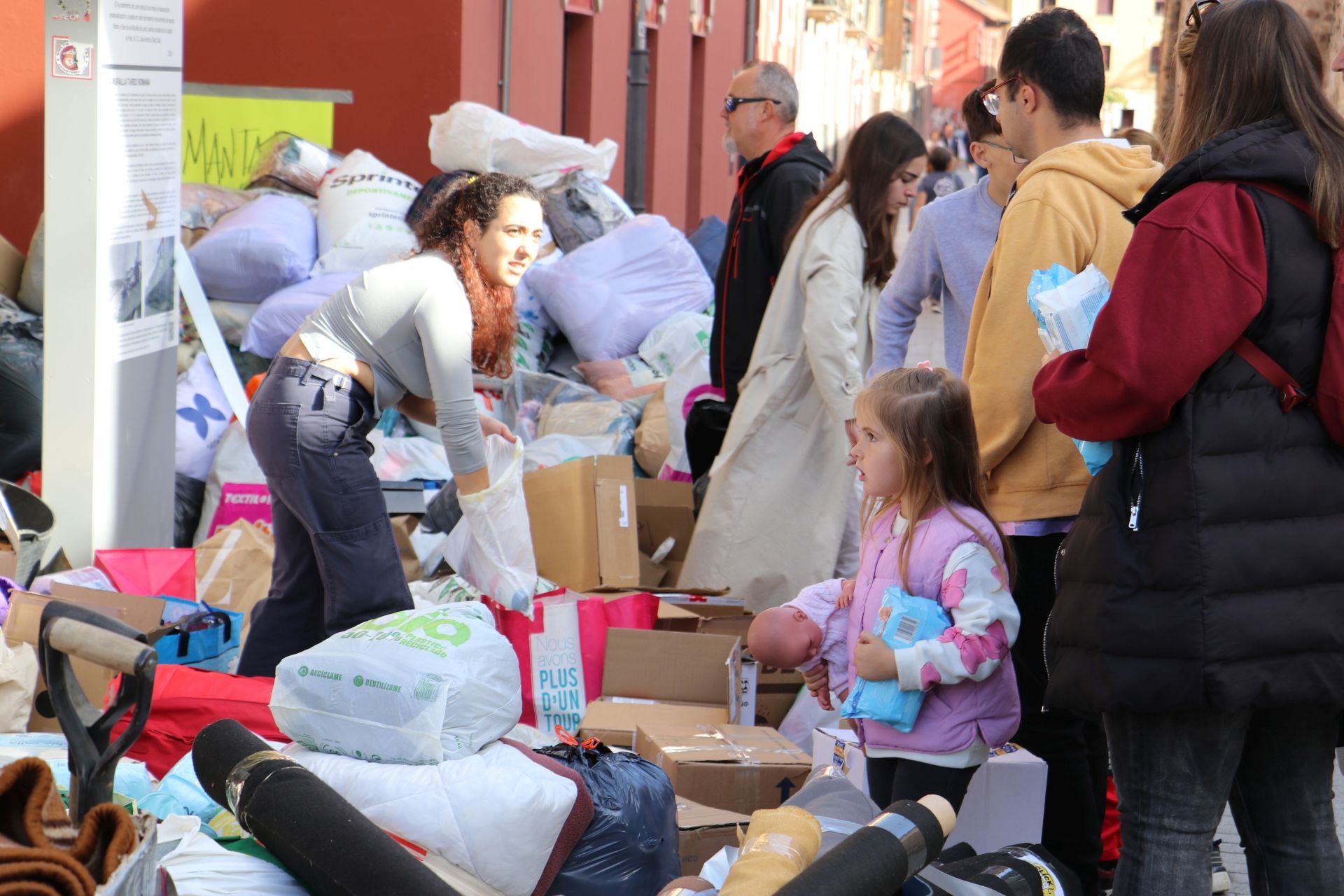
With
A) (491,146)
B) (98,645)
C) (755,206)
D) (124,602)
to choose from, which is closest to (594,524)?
(755,206)

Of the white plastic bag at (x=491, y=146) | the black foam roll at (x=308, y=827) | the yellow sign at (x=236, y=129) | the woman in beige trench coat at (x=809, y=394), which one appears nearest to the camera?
the black foam roll at (x=308, y=827)

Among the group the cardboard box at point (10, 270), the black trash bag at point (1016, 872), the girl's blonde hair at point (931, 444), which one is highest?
the cardboard box at point (10, 270)

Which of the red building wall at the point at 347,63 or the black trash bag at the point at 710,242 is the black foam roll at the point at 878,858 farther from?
the black trash bag at the point at 710,242

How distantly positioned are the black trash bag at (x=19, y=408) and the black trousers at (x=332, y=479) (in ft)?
8.28

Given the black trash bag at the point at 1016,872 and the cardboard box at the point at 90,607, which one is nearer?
the black trash bag at the point at 1016,872

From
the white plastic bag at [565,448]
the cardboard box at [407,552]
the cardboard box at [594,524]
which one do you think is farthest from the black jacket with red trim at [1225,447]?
the white plastic bag at [565,448]

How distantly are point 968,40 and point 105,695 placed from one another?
52793 mm

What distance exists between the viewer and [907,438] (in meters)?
2.78

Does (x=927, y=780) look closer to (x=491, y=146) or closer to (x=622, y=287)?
(x=622, y=287)

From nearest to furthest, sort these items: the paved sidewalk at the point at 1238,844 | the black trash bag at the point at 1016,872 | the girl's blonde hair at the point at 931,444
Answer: the black trash bag at the point at 1016,872 → the girl's blonde hair at the point at 931,444 → the paved sidewalk at the point at 1238,844

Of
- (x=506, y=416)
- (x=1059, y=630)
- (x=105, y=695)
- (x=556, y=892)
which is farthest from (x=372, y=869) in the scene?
(x=506, y=416)

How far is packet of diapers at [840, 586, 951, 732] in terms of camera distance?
8.69ft

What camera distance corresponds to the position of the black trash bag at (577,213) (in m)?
7.90

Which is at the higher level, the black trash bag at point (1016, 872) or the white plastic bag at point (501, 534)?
the white plastic bag at point (501, 534)
